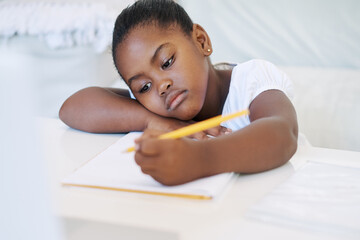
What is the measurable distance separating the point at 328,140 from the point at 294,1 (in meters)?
0.59

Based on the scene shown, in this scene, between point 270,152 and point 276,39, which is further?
point 276,39

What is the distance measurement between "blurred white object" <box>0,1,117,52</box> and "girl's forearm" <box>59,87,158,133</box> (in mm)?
601

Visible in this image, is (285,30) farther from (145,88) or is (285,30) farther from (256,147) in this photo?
(256,147)

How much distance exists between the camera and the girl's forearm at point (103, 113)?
2.70 ft

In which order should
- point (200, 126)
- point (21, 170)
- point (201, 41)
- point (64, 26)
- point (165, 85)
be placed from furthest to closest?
point (64, 26) < point (201, 41) < point (165, 85) < point (200, 126) < point (21, 170)

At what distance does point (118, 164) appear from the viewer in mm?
→ 612

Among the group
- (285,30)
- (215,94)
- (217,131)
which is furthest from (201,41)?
(285,30)

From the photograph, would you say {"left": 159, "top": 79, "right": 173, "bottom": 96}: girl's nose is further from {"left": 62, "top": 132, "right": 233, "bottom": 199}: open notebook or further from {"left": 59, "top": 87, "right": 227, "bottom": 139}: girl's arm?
{"left": 62, "top": 132, "right": 233, "bottom": 199}: open notebook

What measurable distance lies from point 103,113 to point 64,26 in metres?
0.71

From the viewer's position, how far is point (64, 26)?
1440 millimetres

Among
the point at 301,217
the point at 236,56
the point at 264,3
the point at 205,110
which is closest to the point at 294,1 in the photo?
the point at 264,3

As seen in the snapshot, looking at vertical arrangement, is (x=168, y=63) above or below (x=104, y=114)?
above

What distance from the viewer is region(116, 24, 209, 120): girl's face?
781 millimetres

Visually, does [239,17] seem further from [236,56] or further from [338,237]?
[338,237]
